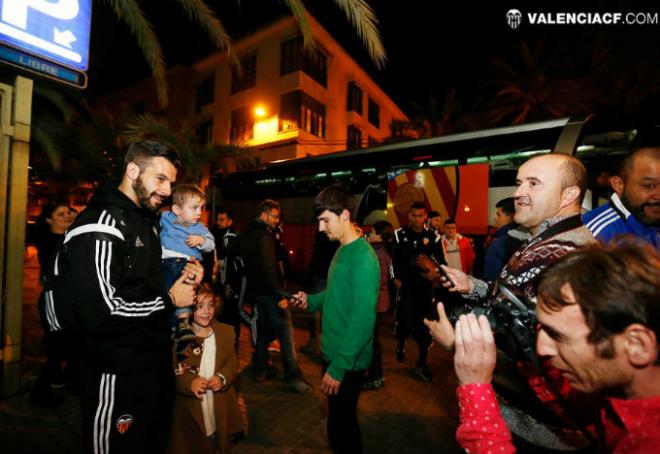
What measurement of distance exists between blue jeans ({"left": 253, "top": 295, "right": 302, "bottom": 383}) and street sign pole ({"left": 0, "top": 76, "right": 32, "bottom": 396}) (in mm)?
2731

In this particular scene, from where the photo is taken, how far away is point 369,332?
93.2 inches

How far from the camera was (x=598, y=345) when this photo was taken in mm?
1044

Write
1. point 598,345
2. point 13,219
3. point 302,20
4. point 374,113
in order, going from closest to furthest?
point 598,345, point 13,219, point 302,20, point 374,113

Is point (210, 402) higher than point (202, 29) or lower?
lower

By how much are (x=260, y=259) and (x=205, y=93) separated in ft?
93.8

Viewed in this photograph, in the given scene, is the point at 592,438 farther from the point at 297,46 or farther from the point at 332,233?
the point at 297,46

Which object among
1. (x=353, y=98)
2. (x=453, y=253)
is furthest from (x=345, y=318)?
(x=353, y=98)

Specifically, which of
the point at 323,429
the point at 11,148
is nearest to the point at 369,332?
the point at 323,429

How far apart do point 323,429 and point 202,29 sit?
5.21 meters

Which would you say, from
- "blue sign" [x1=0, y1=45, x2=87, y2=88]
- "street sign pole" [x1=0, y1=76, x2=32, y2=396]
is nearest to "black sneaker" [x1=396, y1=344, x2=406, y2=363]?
"street sign pole" [x1=0, y1=76, x2=32, y2=396]

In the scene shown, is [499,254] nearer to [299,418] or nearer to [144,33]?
[299,418]

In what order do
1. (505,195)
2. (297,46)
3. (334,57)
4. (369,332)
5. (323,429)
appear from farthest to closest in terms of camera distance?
(334,57)
(297,46)
(505,195)
(323,429)
(369,332)

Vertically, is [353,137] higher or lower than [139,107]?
lower

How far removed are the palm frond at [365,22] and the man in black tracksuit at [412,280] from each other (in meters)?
2.47
